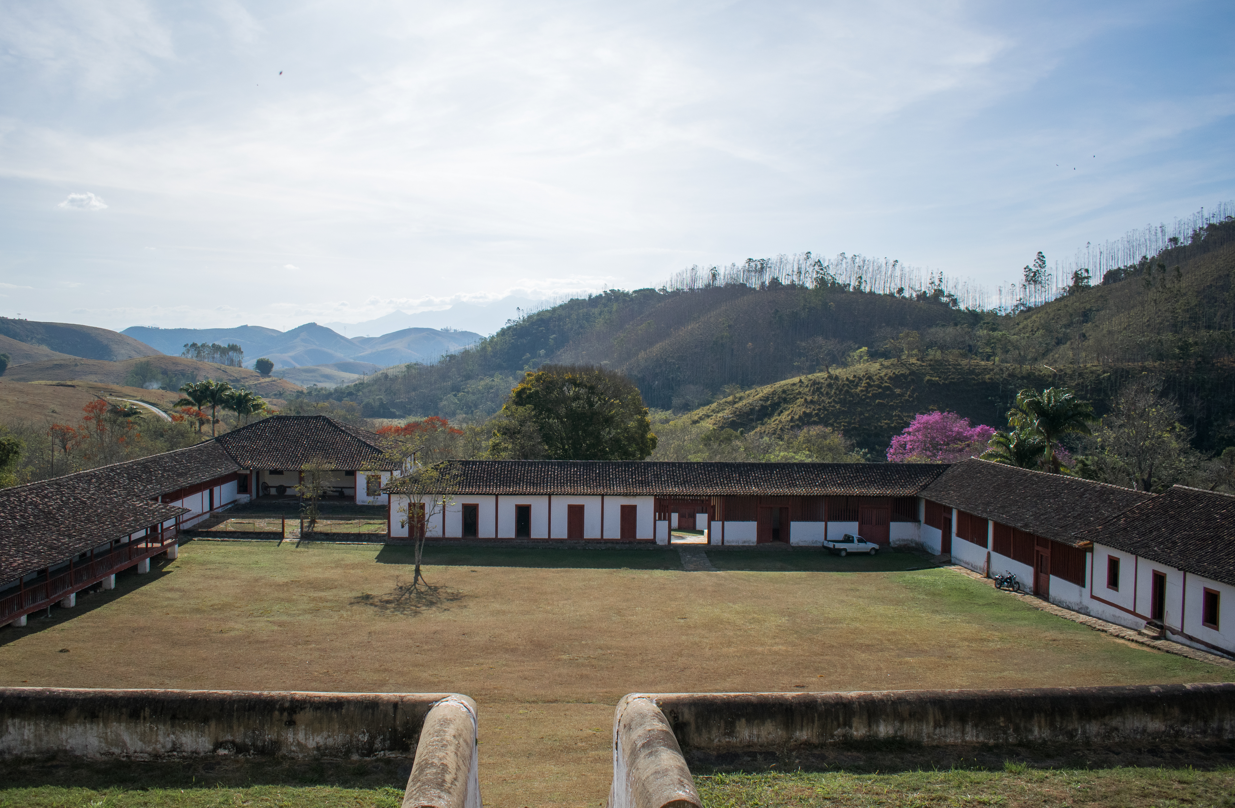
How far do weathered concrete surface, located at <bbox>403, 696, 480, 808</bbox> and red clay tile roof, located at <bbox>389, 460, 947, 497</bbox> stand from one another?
1969 cm

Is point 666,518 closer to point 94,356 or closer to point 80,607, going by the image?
point 80,607

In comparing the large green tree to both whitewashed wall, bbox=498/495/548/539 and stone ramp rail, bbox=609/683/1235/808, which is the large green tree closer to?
whitewashed wall, bbox=498/495/548/539

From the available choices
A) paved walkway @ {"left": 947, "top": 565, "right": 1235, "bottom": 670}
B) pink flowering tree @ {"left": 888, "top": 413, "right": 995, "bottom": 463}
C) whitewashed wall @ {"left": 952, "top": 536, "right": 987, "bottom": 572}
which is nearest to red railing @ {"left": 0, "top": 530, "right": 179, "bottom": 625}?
paved walkway @ {"left": 947, "top": 565, "right": 1235, "bottom": 670}

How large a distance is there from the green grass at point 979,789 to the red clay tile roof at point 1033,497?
12.7 meters

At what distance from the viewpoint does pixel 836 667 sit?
14.1m

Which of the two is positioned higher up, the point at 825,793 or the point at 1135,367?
the point at 1135,367

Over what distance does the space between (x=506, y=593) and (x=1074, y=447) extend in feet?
135

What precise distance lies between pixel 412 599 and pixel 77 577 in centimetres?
851

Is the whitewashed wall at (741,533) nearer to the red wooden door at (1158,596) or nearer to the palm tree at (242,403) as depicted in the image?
the red wooden door at (1158,596)

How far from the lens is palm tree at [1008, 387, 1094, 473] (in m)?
25.9

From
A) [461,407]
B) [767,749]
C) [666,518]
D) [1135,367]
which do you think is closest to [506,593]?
[666,518]

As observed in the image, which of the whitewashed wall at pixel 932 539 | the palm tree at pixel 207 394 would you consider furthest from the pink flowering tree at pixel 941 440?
the palm tree at pixel 207 394

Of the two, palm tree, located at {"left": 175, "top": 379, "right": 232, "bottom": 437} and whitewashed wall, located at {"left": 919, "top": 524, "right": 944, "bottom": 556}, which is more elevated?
palm tree, located at {"left": 175, "top": 379, "right": 232, "bottom": 437}

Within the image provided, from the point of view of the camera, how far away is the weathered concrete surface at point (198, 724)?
751 centimetres
